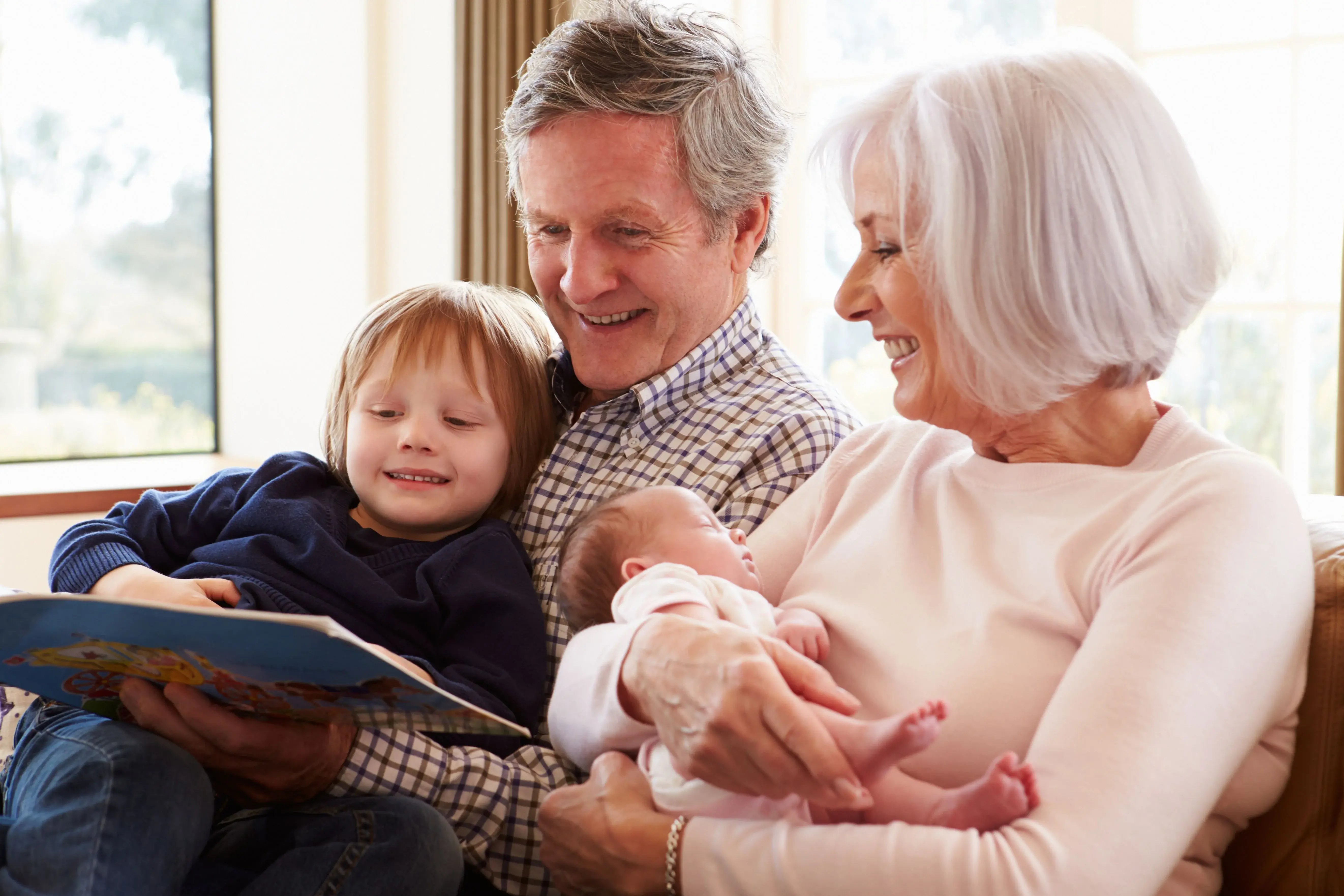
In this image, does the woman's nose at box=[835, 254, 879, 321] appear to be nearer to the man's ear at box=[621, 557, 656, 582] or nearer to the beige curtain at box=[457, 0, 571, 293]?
the man's ear at box=[621, 557, 656, 582]

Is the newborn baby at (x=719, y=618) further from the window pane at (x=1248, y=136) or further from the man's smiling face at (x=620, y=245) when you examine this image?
the window pane at (x=1248, y=136)

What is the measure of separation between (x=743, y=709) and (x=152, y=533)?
1.09 meters

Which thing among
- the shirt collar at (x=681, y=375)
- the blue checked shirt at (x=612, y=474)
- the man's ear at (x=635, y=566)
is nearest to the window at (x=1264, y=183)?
the shirt collar at (x=681, y=375)

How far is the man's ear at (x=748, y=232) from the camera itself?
2037mm

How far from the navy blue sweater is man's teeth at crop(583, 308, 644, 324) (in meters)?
0.37

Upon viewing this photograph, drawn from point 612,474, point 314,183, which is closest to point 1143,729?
point 612,474

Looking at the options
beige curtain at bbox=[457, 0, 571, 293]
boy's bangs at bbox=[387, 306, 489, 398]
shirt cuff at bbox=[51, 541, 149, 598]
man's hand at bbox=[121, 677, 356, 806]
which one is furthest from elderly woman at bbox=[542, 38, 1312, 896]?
beige curtain at bbox=[457, 0, 571, 293]

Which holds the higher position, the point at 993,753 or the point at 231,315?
the point at 231,315

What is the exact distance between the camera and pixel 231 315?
4523 millimetres

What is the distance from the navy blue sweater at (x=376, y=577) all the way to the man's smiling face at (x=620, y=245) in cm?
36

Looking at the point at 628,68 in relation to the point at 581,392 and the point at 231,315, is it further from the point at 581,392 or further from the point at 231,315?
→ the point at 231,315

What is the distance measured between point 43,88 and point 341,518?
3.14m

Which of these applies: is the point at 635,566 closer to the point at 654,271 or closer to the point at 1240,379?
the point at 654,271

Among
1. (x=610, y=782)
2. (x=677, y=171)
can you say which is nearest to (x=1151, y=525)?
(x=610, y=782)
